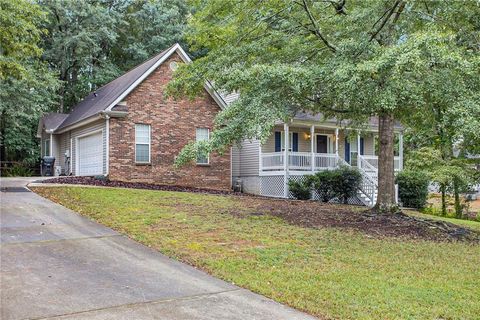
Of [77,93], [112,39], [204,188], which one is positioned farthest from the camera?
[77,93]

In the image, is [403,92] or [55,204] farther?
[55,204]

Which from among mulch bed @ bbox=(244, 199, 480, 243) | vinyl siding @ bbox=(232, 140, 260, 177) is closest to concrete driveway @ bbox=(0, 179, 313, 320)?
mulch bed @ bbox=(244, 199, 480, 243)

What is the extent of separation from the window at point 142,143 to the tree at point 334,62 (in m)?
5.91

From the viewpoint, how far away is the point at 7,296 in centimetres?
497

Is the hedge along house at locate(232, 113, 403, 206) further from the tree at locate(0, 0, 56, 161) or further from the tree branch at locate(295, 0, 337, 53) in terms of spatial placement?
the tree at locate(0, 0, 56, 161)

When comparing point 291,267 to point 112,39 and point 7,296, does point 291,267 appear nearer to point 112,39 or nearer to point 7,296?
point 7,296

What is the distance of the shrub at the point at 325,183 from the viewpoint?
1947 centimetres

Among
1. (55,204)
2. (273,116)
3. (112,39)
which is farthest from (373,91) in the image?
(112,39)

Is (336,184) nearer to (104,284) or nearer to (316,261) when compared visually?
(316,261)

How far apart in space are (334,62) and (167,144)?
36.4 ft

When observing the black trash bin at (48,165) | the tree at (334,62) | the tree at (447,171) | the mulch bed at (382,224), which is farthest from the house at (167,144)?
the tree at (334,62)

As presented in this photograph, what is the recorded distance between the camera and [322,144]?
990 inches

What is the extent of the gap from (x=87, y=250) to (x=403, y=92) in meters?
6.44

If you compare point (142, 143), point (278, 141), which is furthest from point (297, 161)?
point (142, 143)
